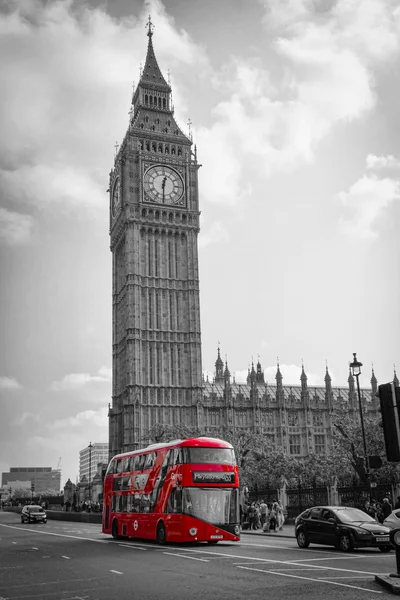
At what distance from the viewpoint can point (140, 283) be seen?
87.1 metres

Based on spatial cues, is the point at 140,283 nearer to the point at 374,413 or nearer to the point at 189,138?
the point at 189,138

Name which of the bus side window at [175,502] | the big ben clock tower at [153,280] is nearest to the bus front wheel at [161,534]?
the bus side window at [175,502]

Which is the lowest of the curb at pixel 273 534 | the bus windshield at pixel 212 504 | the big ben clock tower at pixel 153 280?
the curb at pixel 273 534

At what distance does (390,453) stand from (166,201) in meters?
80.7

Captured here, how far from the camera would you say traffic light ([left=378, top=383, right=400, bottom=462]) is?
484 inches

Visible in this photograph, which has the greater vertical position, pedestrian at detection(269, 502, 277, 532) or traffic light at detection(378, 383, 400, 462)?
traffic light at detection(378, 383, 400, 462)

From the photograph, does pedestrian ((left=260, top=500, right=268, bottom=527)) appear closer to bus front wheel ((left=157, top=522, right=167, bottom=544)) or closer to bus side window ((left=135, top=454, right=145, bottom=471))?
bus side window ((left=135, top=454, right=145, bottom=471))

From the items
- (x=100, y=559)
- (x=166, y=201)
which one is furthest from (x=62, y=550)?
(x=166, y=201)

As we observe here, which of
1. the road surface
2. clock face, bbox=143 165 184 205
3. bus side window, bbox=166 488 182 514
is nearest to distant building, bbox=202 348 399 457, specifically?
clock face, bbox=143 165 184 205

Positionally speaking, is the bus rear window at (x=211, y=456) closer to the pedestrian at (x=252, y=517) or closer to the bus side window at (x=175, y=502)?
the bus side window at (x=175, y=502)

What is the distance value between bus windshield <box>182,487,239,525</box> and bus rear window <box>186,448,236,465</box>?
3.18 ft

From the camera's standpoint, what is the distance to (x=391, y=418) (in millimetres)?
12586

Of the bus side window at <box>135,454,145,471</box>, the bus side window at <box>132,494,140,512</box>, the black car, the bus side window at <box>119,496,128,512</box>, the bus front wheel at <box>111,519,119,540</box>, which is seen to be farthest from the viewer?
the bus front wheel at <box>111,519,119,540</box>

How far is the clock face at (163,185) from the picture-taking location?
9056 cm
